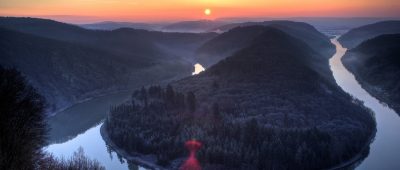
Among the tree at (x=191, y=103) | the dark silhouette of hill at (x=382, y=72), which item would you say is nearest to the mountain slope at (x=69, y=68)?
the tree at (x=191, y=103)

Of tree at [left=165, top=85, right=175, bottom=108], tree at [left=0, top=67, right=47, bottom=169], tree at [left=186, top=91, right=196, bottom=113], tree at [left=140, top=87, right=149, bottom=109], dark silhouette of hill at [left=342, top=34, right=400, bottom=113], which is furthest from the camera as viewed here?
dark silhouette of hill at [left=342, top=34, right=400, bottom=113]

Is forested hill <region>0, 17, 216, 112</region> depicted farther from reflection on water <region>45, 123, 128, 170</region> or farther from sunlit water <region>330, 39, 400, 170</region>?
sunlit water <region>330, 39, 400, 170</region>

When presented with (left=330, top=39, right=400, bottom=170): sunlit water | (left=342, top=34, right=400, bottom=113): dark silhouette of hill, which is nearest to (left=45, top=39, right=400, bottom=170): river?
(left=330, top=39, right=400, bottom=170): sunlit water

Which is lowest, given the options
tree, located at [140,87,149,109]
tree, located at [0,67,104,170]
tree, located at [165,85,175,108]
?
tree, located at [140,87,149,109]

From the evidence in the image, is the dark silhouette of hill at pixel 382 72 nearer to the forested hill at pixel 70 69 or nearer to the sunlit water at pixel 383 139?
the sunlit water at pixel 383 139

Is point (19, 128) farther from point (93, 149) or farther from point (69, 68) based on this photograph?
point (69, 68)

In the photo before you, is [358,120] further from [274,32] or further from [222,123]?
[274,32]

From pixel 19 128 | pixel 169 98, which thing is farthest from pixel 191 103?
pixel 19 128
